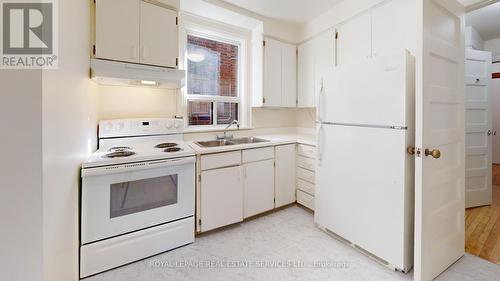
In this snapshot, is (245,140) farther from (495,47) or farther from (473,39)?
(495,47)

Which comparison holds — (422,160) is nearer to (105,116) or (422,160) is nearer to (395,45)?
(395,45)

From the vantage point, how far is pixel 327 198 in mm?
2254

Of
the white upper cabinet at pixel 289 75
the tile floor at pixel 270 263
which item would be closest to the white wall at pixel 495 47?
the white upper cabinet at pixel 289 75

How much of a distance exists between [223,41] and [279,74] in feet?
3.01

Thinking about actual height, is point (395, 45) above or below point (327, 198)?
above

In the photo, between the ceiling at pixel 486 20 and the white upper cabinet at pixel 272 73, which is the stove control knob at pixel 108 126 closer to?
the white upper cabinet at pixel 272 73

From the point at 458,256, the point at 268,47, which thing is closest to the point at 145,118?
the point at 268,47

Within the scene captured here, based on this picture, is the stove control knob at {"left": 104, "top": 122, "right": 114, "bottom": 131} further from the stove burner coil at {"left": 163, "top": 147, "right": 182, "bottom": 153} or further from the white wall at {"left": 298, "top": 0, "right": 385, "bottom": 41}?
the white wall at {"left": 298, "top": 0, "right": 385, "bottom": 41}

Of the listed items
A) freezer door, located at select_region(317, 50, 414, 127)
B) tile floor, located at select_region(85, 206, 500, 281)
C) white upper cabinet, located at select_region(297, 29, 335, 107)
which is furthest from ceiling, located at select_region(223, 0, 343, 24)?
tile floor, located at select_region(85, 206, 500, 281)

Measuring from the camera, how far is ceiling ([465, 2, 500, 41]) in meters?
2.98

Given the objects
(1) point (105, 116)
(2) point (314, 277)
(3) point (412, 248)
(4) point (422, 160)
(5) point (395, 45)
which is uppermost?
(5) point (395, 45)

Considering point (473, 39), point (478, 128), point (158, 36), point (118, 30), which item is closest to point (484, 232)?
point (478, 128)

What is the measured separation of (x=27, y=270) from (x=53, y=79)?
879mm

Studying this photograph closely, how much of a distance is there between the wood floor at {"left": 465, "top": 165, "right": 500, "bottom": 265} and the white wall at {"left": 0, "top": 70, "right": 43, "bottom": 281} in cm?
311
